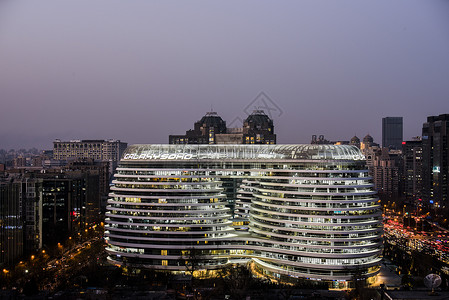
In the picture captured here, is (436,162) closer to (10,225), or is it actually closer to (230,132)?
(230,132)

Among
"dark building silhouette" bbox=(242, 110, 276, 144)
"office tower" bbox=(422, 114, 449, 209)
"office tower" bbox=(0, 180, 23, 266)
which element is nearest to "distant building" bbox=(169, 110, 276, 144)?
"dark building silhouette" bbox=(242, 110, 276, 144)

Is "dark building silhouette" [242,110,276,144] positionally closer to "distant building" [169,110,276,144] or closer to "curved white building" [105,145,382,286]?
"distant building" [169,110,276,144]

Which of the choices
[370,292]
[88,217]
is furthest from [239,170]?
[88,217]

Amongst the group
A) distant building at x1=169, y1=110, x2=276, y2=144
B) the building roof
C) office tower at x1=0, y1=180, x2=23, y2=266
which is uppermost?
distant building at x1=169, y1=110, x2=276, y2=144

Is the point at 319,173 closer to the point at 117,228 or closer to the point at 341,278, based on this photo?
the point at 341,278

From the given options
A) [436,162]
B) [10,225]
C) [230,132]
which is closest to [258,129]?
[230,132]

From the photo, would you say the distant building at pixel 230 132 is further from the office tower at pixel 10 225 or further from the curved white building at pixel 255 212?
the office tower at pixel 10 225

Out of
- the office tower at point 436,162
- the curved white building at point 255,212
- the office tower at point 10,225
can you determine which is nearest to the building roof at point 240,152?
the curved white building at point 255,212
